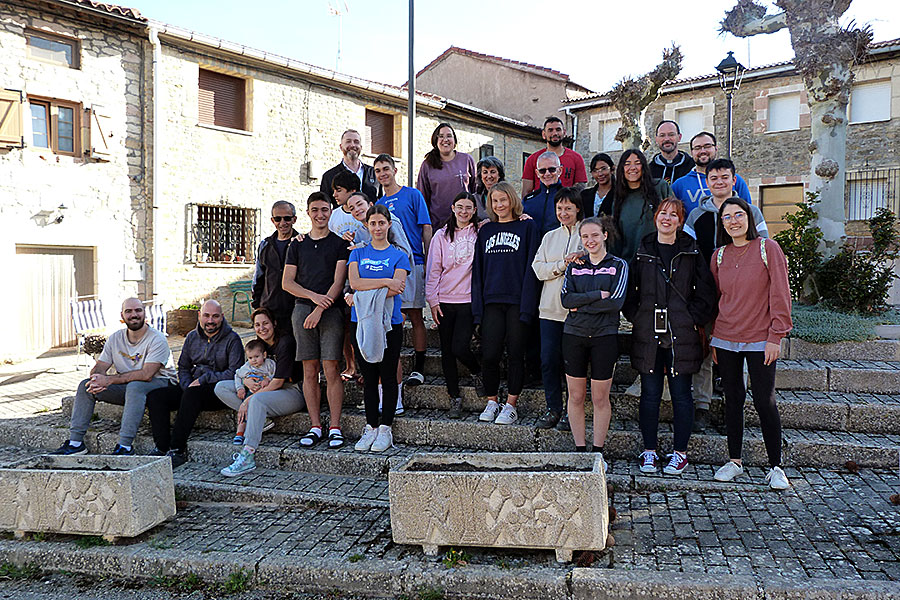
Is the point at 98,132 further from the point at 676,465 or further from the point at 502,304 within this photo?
the point at 676,465

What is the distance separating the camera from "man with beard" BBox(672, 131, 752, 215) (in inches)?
200

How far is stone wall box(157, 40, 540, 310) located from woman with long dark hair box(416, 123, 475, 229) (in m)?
7.33

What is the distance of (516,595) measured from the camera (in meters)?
3.21

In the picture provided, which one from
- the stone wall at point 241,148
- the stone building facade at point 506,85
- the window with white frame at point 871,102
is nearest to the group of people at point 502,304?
the stone wall at point 241,148

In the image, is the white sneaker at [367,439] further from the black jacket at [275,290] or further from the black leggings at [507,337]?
the black jacket at [275,290]

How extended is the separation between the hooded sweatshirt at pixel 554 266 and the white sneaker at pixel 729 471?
1.45m

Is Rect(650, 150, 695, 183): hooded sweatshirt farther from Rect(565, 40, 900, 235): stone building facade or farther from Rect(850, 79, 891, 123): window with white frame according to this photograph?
Rect(850, 79, 891, 123): window with white frame

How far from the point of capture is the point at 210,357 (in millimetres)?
5566

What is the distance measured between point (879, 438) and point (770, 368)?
1.36 metres

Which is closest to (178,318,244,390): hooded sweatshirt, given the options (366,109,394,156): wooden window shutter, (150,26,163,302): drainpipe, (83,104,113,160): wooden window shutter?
(150,26,163,302): drainpipe

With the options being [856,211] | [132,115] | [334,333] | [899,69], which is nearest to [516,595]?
[334,333]

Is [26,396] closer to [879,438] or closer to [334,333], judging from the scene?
[334,333]

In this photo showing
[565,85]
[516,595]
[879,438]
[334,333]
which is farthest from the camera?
[565,85]

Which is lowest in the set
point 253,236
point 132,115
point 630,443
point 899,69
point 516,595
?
point 516,595
